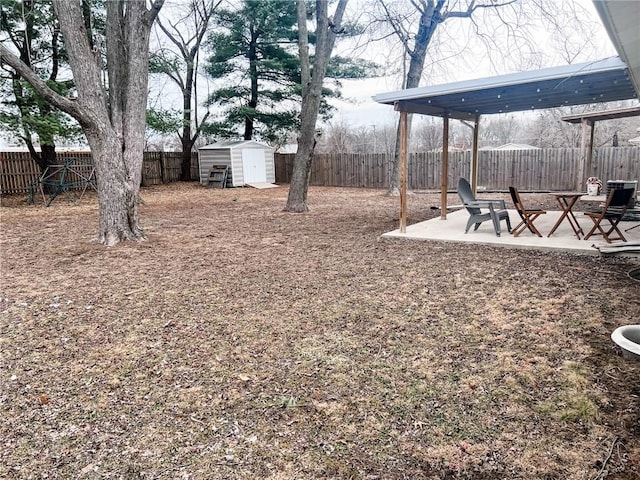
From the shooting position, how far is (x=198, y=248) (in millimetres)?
6219

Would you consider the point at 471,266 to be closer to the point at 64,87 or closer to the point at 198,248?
the point at 198,248

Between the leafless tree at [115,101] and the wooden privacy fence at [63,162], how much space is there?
698cm

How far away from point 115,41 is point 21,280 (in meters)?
3.68

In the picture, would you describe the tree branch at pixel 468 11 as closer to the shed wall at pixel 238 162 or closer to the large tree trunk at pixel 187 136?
the shed wall at pixel 238 162

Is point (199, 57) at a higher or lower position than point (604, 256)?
higher

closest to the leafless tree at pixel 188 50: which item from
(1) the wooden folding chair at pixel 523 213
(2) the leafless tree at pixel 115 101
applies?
(2) the leafless tree at pixel 115 101

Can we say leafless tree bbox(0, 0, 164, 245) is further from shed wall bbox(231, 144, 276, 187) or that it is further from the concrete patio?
shed wall bbox(231, 144, 276, 187)

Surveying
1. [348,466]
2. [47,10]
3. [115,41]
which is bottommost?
[348,466]

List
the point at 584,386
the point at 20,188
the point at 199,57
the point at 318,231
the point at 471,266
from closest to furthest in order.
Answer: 1. the point at 584,386
2. the point at 471,266
3. the point at 318,231
4. the point at 20,188
5. the point at 199,57

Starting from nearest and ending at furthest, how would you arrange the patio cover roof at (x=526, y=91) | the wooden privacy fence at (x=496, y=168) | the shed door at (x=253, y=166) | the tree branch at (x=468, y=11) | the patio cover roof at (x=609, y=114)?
the patio cover roof at (x=526, y=91)
the patio cover roof at (x=609, y=114)
the tree branch at (x=468, y=11)
the wooden privacy fence at (x=496, y=168)
the shed door at (x=253, y=166)

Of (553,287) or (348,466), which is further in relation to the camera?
(553,287)

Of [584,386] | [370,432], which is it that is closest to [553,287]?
[584,386]

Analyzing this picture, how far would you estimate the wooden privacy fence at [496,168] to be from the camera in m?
13.9

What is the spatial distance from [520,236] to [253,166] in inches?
530
